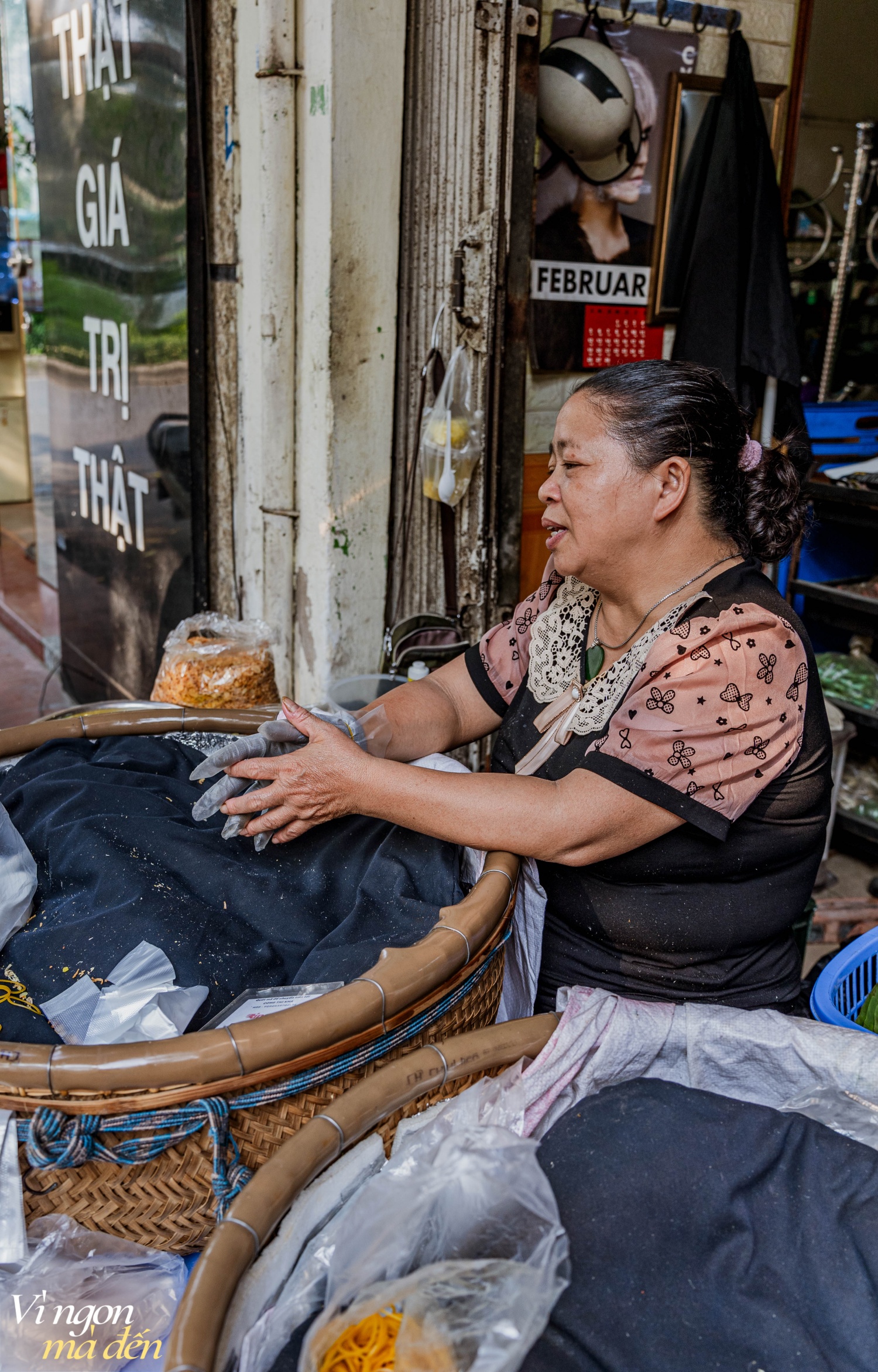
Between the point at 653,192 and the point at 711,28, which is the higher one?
the point at 711,28

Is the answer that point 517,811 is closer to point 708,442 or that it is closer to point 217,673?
point 708,442

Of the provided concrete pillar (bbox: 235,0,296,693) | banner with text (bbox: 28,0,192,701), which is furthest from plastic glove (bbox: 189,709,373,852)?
banner with text (bbox: 28,0,192,701)

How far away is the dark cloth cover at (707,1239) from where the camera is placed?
0.96 metres

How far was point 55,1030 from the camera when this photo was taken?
3.92 ft

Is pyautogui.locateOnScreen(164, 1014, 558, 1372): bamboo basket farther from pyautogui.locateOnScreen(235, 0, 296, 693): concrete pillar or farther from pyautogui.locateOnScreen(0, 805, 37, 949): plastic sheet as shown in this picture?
pyautogui.locateOnScreen(235, 0, 296, 693): concrete pillar

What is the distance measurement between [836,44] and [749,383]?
1264mm

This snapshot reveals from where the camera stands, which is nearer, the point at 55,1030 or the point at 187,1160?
the point at 187,1160

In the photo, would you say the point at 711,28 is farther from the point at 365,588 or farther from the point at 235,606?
the point at 235,606

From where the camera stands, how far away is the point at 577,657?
1.76 metres

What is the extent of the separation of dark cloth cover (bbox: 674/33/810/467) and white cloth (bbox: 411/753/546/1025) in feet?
7.00

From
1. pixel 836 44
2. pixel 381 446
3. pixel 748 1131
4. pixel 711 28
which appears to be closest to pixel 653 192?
pixel 711 28

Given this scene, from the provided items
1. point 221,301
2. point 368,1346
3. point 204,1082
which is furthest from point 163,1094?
point 221,301

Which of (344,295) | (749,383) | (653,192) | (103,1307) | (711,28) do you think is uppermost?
(711,28)

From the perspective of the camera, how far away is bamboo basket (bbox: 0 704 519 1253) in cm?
102
